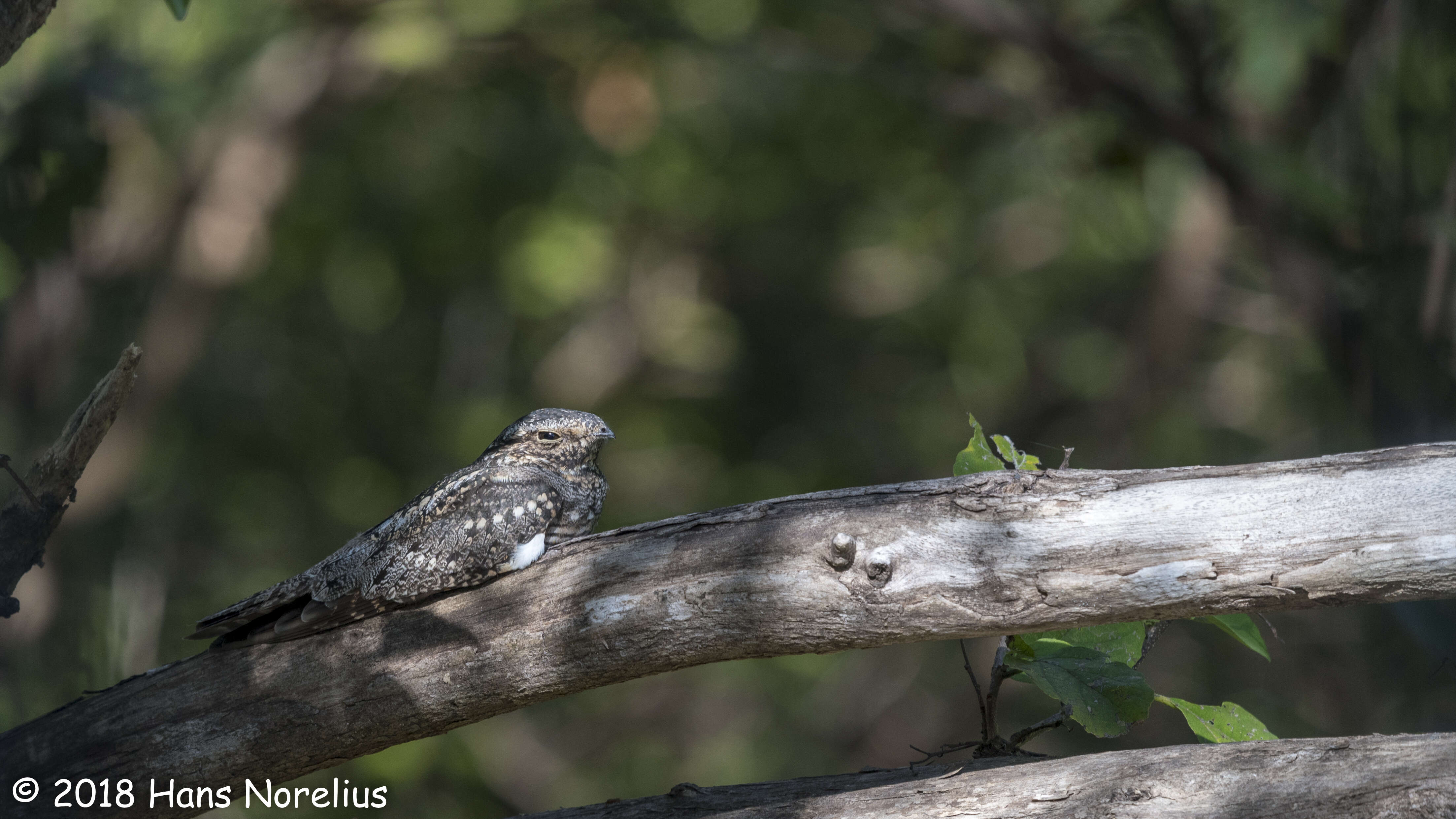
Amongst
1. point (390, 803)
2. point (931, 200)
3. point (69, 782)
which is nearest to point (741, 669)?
point (390, 803)

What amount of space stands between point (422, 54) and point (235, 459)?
549cm

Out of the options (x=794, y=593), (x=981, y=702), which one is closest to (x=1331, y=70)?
(x=981, y=702)

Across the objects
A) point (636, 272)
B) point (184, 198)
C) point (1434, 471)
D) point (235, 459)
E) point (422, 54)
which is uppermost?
point (422, 54)

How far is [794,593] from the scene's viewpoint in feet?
5.52

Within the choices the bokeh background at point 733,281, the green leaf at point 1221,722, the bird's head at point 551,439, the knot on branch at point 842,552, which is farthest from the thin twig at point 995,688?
the bokeh background at point 733,281

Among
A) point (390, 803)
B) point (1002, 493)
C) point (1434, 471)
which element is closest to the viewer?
point (1434, 471)

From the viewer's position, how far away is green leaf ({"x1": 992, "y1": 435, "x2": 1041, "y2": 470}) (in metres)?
1.85

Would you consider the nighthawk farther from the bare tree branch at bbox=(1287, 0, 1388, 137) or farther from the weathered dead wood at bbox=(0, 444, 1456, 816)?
the bare tree branch at bbox=(1287, 0, 1388, 137)

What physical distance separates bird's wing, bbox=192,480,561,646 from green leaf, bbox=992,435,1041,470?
3.21ft

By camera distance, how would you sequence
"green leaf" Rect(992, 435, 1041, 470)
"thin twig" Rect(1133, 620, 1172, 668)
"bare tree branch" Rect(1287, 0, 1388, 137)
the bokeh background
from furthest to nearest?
"bare tree branch" Rect(1287, 0, 1388, 137), the bokeh background, "thin twig" Rect(1133, 620, 1172, 668), "green leaf" Rect(992, 435, 1041, 470)

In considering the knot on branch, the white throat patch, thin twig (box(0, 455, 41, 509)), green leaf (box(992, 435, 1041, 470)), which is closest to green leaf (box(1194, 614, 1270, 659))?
green leaf (box(992, 435, 1041, 470))

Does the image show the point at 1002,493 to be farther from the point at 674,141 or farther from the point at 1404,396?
the point at 674,141

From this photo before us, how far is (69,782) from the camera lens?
2.00m

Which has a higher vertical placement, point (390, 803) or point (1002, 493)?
point (1002, 493)
